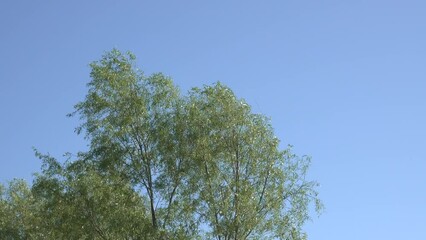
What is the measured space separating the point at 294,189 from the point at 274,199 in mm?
1388

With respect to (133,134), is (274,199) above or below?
below

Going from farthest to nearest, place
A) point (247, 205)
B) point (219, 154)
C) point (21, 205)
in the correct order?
1. point (21, 205)
2. point (219, 154)
3. point (247, 205)

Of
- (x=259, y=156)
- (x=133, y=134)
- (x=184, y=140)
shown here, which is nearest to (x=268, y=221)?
(x=259, y=156)

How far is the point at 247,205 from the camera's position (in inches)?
1399

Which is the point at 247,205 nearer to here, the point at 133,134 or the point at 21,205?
the point at 133,134

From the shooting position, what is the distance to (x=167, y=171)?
128ft

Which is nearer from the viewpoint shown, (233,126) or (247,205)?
(247,205)

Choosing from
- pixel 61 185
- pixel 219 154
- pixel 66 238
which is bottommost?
pixel 66 238

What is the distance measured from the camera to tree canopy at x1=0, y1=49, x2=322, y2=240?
36375mm

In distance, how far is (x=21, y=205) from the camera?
56.8 m

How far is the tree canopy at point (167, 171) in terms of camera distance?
36.4 m

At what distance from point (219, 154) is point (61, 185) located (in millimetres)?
9078

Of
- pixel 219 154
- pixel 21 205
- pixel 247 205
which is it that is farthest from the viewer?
→ pixel 21 205

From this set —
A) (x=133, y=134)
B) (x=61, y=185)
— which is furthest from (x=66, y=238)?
(x=133, y=134)
